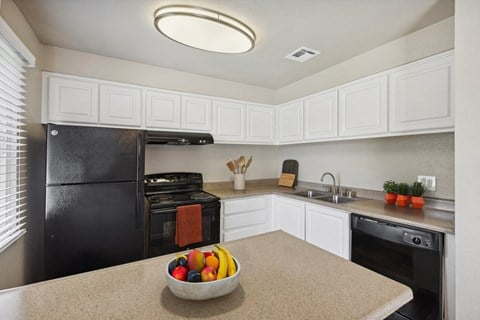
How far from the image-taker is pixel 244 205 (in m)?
2.71

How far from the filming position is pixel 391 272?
1.71m

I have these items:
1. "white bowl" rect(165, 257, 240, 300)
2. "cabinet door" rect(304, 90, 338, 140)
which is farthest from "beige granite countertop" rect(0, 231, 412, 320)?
"cabinet door" rect(304, 90, 338, 140)

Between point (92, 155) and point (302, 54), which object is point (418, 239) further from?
point (92, 155)

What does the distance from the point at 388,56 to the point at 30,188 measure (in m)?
3.43

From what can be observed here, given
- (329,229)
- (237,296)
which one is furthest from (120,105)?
(329,229)

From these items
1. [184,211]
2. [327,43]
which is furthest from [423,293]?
[327,43]

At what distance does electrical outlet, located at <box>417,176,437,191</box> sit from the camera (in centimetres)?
194

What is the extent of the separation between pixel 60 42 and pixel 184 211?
2.02 m

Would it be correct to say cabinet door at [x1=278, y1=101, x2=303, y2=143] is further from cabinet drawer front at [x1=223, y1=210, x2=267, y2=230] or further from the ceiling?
cabinet drawer front at [x1=223, y1=210, x2=267, y2=230]

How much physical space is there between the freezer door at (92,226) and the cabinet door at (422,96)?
2.36m

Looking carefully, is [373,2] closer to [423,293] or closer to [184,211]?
[423,293]

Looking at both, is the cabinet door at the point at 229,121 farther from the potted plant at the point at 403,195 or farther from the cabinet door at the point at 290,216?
the potted plant at the point at 403,195

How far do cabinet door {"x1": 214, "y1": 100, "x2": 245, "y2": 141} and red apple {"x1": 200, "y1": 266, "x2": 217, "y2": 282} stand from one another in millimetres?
2264

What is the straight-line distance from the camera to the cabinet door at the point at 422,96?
5.41 ft
